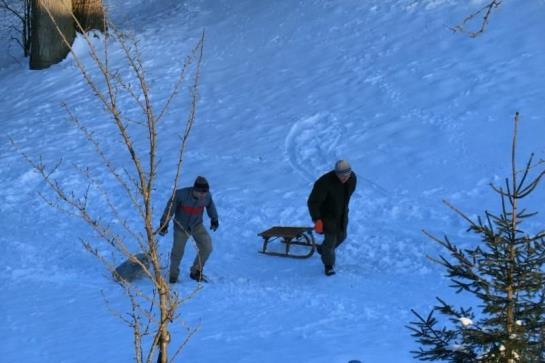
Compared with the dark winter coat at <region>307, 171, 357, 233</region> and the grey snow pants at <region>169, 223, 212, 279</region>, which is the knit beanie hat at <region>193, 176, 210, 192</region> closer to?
the grey snow pants at <region>169, 223, 212, 279</region>

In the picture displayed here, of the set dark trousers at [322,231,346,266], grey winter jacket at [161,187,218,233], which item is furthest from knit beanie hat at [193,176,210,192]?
dark trousers at [322,231,346,266]

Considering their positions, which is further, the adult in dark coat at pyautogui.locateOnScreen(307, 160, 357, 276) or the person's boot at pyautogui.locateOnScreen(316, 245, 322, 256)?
the person's boot at pyautogui.locateOnScreen(316, 245, 322, 256)

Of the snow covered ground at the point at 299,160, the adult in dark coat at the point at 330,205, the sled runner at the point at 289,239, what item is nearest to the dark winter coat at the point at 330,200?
the adult in dark coat at the point at 330,205

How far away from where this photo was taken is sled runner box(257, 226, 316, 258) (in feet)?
Result: 38.7

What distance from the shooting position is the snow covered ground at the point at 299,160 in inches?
389

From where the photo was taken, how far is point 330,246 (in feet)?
35.9

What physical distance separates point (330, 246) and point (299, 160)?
4.27m

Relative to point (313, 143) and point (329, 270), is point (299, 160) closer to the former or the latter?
point (313, 143)

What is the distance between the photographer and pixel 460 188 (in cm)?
1291

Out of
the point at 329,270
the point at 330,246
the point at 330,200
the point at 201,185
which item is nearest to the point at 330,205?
the point at 330,200

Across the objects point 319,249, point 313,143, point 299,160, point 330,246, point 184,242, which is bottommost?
point 330,246

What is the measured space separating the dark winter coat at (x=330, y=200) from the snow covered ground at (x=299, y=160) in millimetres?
745

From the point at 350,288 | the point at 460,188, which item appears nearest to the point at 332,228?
the point at 350,288

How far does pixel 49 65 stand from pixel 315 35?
755cm
